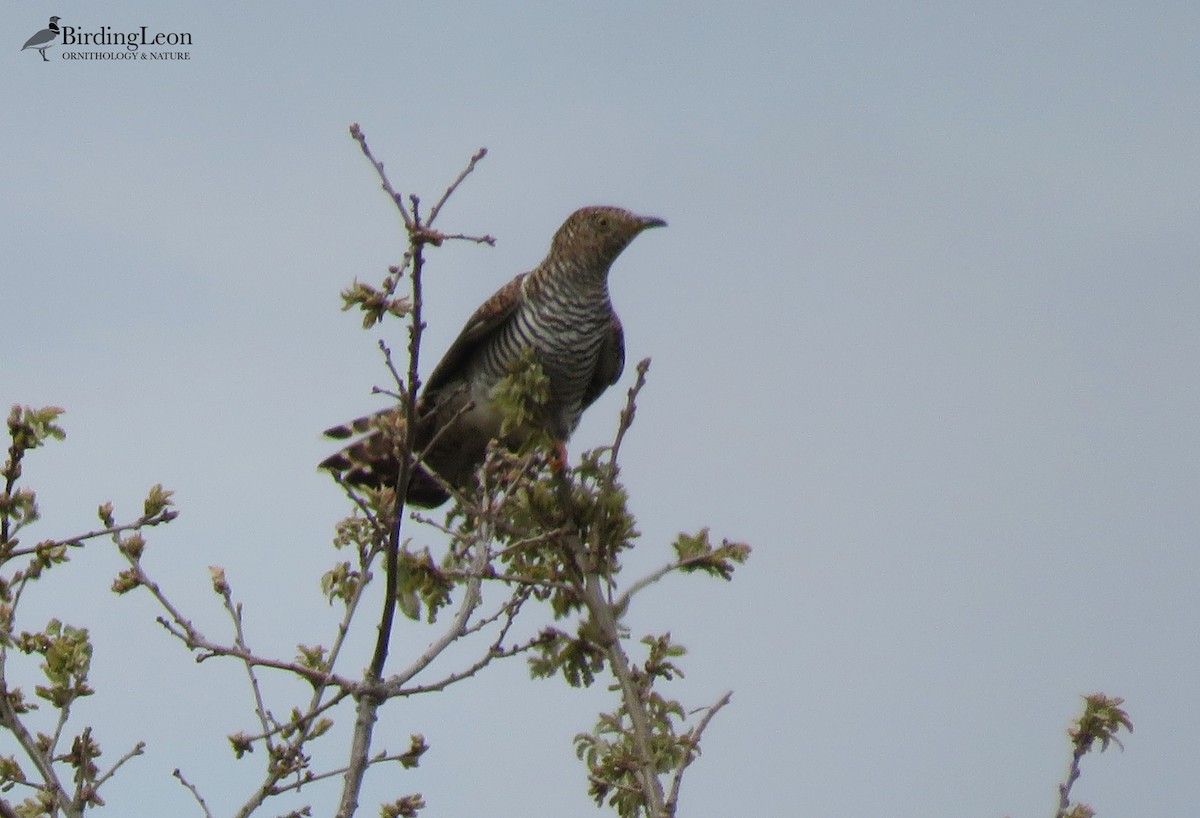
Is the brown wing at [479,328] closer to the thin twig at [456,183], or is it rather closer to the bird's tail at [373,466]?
the bird's tail at [373,466]

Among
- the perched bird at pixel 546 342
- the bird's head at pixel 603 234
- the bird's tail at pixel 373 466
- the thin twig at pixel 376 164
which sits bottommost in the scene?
the thin twig at pixel 376 164

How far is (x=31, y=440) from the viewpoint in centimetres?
344

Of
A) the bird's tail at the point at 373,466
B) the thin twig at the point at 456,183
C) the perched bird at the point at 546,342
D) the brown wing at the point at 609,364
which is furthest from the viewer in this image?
the brown wing at the point at 609,364

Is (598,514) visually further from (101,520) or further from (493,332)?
(493,332)

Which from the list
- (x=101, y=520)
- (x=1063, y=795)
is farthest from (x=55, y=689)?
(x=1063, y=795)

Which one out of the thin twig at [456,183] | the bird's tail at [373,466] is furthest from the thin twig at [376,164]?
the bird's tail at [373,466]

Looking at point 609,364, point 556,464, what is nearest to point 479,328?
point 609,364

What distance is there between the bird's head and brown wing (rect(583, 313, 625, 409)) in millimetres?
311

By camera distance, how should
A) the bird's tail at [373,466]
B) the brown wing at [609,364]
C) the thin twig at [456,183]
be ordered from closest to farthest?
the thin twig at [456,183] → the bird's tail at [373,466] → the brown wing at [609,364]

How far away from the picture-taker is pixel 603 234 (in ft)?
21.8

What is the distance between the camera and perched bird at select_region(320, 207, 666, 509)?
6.50 meters

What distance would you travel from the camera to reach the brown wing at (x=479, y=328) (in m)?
6.64

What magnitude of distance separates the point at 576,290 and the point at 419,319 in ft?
12.2

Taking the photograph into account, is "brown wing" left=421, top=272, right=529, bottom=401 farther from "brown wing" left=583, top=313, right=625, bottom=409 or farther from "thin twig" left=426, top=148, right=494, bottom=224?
"thin twig" left=426, top=148, right=494, bottom=224
